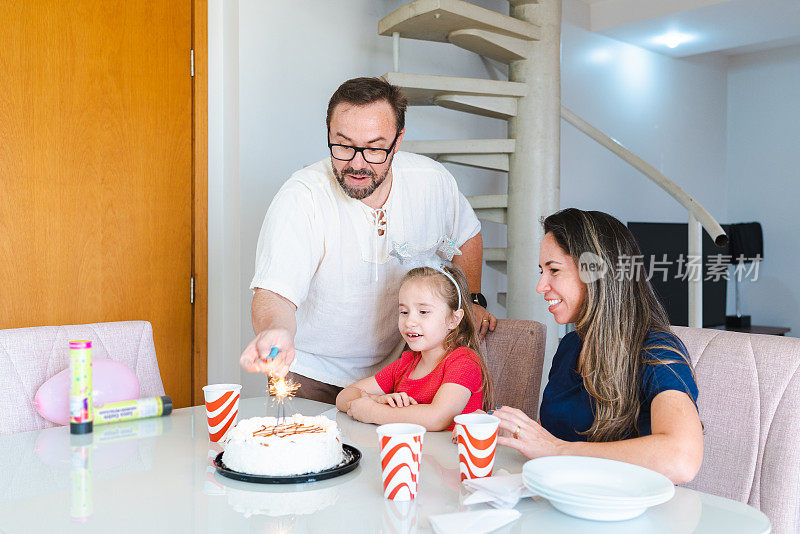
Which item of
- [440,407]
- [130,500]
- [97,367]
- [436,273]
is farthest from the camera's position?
[436,273]

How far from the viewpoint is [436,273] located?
1985 millimetres

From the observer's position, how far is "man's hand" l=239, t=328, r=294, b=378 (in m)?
1.35

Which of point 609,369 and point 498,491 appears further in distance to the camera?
point 609,369

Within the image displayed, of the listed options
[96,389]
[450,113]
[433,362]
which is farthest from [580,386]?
[450,113]

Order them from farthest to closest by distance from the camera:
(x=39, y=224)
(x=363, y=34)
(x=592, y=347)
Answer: (x=363, y=34) → (x=39, y=224) → (x=592, y=347)

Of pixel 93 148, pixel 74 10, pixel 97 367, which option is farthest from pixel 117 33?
pixel 97 367

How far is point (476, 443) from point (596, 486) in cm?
19

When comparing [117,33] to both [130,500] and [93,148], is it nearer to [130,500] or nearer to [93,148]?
[93,148]

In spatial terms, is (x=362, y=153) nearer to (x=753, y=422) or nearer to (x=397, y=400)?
(x=397, y=400)

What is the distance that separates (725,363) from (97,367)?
4.78 feet

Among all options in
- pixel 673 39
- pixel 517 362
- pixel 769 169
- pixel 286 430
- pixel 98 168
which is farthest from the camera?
A: pixel 769 169

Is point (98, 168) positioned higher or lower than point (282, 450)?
higher

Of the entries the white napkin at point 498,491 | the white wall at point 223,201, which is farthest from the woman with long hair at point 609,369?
the white wall at point 223,201

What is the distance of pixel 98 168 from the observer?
9.13ft
